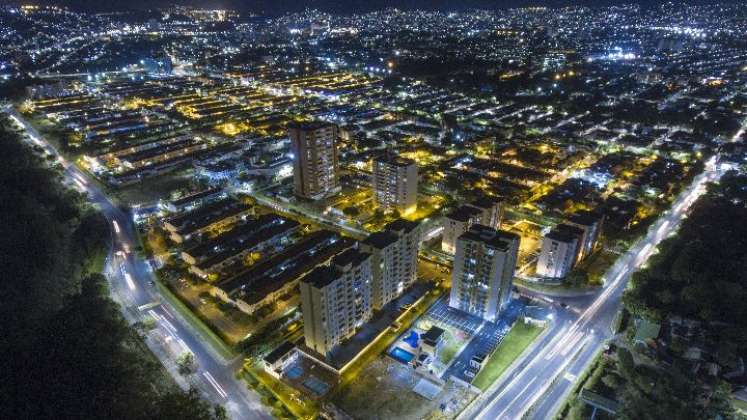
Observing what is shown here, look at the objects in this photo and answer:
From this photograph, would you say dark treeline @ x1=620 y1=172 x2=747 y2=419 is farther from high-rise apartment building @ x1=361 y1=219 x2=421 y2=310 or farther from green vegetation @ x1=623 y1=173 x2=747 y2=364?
high-rise apartment building @ x1=361 y1=219 x2=421 y2=310

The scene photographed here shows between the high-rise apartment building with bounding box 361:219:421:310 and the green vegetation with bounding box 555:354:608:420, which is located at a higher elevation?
the high-rise apartment building with bounding box 361:219:421:310

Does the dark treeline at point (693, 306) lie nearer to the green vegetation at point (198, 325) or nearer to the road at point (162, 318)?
the road at point (162, 318)

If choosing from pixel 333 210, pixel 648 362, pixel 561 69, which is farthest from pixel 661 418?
pixel 561 69

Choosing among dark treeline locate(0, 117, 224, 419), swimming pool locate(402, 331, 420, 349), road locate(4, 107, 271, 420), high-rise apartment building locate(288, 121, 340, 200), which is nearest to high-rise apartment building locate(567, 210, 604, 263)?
swimming pool locate(402, 331, 420, 349)

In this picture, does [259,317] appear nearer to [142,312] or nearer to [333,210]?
[142,312]

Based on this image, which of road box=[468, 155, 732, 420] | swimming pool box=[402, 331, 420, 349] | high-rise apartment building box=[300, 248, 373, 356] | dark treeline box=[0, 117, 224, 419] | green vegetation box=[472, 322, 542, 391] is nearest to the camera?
dark treeline box=[0, 117, 224, 419]

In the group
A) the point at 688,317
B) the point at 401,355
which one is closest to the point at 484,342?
the point at 401,355

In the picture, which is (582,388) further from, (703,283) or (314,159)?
(314,159)
